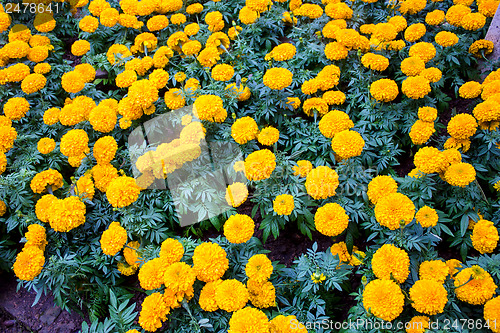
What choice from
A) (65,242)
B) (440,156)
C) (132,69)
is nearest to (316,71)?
(440,156)

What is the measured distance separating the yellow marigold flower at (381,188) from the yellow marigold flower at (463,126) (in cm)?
96

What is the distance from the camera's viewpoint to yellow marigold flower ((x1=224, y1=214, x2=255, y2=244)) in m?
2.92

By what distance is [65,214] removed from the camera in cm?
317

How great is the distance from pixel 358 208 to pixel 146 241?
213cm

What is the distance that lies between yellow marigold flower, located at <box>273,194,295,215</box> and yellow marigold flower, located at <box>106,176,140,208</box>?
4.37ft

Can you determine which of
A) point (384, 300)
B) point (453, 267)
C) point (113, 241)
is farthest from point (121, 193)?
point (453, 267)

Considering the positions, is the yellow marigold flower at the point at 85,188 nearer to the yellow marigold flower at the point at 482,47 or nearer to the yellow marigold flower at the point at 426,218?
the yellow marigold flower at the point at 426,218

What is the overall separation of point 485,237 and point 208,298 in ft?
7.84

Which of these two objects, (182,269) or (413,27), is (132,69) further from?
(413,27)

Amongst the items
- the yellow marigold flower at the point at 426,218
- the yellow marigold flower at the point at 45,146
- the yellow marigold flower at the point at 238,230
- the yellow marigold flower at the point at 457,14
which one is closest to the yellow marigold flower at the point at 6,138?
the yellow marigold flower at the point at 45,146

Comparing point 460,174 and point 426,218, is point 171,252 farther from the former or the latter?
point 460,174

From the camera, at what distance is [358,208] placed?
338cm

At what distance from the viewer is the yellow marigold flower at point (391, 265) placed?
2.70 m

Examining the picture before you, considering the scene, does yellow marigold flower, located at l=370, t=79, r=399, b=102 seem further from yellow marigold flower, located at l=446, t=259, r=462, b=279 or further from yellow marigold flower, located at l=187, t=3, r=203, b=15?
yellow marigold flower, located at l=187, t=3, r=203, b=15
